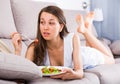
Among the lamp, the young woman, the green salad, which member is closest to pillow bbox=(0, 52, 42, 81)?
the green salad

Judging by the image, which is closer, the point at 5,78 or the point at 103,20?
the point at 5,78

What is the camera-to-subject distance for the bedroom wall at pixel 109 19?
3.46 meters

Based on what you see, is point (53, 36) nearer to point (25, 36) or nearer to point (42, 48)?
point (42, 48)

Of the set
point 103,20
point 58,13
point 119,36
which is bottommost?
point 119,36

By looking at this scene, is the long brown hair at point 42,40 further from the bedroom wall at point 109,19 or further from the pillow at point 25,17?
the bedroom wall at point 109,19

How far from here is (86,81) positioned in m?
1.46

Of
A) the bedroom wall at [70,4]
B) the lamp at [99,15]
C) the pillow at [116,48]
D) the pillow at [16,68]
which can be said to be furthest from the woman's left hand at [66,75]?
the lamp at [99,15]

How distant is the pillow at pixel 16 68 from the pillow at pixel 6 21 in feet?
2.82

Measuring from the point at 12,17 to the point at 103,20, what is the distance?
177 cm

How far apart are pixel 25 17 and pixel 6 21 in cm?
26

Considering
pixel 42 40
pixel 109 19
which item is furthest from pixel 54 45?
pixel 109 19

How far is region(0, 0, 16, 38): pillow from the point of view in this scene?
206 centimetres

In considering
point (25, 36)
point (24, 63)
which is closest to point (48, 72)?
point (24, 63)

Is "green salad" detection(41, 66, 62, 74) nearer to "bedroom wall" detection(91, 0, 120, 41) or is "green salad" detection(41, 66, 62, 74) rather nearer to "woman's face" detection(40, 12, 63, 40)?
"woman's face" detection(40, 12, 63, 40)
